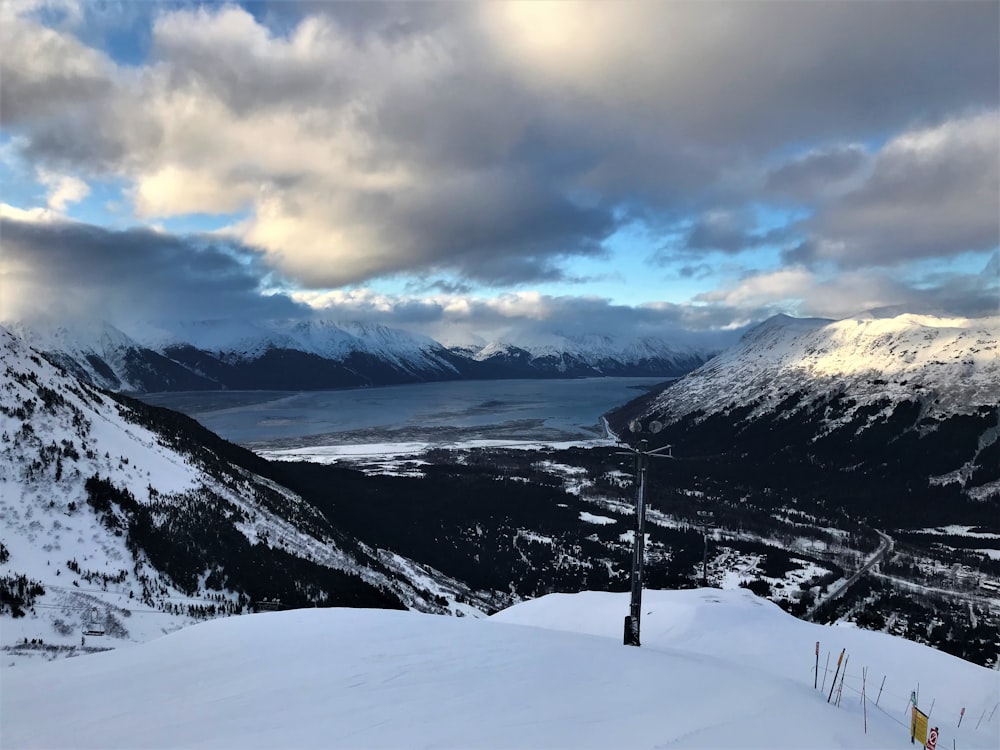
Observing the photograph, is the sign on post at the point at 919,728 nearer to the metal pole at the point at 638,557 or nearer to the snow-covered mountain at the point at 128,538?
the metal pole at the point at 638,557

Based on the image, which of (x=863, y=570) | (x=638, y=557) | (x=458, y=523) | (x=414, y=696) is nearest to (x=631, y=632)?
(x=638, y=557)

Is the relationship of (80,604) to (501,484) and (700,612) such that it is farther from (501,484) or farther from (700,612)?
(501,484)

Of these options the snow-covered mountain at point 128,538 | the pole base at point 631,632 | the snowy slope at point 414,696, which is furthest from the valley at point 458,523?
the snowy slope at point 414,696

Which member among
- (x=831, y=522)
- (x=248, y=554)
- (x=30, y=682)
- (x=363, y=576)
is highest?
(x=30, y=682)

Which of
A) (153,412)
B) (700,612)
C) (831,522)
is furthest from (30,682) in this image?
(831,522)

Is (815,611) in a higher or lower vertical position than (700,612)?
lower

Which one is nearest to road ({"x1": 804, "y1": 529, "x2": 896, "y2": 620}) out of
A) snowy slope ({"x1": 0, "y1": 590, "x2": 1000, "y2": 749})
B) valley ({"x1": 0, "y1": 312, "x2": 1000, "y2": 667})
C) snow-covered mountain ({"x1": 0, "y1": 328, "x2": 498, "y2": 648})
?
valley ({"x1": 0, "y1": 312, "x2": 1000, "y2": 667})
